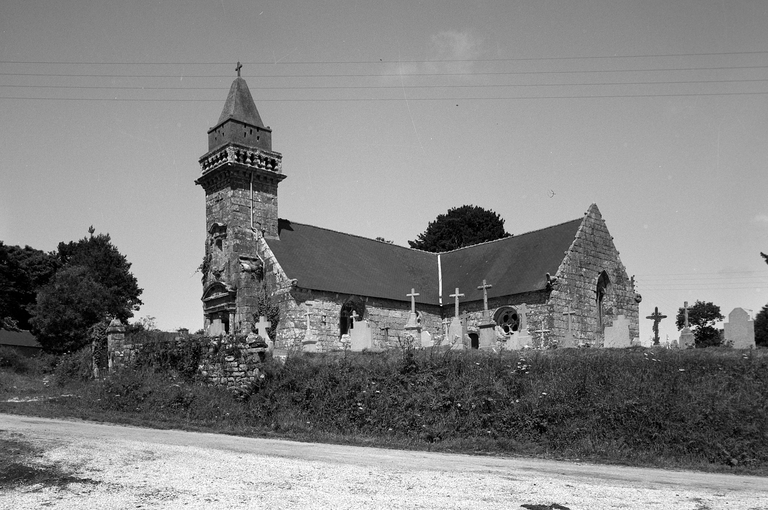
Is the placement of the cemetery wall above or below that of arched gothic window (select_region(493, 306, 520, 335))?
below

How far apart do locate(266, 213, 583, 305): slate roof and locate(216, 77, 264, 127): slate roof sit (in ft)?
18.3

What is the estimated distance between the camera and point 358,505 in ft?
22.5

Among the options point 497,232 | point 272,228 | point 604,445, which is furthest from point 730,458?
point 497,232

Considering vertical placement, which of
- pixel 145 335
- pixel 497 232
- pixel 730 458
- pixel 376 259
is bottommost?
pixel 730 458

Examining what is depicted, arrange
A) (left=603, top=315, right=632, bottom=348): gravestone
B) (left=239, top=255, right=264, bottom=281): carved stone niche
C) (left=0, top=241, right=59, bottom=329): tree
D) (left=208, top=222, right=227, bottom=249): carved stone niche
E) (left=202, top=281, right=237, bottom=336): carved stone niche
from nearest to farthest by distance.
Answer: (left=603, top=315, right=632, bottom=348): gravestone < (left=239, top=255, right=264, bottom=281): carved stone niche < (left=202, top=281, right=237, bottom=336): carved stone niche < (left=208, top=222, right=227, bottom=249): carved stone niche < (left=0, top=241, right=59, bottom=329): tree

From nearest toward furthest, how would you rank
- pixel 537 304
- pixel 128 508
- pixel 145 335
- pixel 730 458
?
1. pixel 128 508
2. pixel 730 458
3. pixel 145 335
4. pixel 537 304

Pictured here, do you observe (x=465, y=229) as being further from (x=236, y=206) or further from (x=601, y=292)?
(x=236, y=206)

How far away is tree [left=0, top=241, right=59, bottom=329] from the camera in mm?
56375

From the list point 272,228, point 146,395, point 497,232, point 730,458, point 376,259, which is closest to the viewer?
point 730,458

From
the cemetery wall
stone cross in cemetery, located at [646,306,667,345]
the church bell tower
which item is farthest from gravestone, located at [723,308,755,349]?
the church bell tower

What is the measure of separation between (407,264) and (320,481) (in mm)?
27643

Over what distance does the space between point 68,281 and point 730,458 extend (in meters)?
41.6

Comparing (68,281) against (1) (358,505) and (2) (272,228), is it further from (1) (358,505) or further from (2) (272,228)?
(1) (358,505)

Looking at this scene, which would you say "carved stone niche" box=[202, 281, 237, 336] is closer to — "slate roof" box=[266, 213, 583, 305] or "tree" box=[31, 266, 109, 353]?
"slate roof" box=[266, 213, 583, 305]
